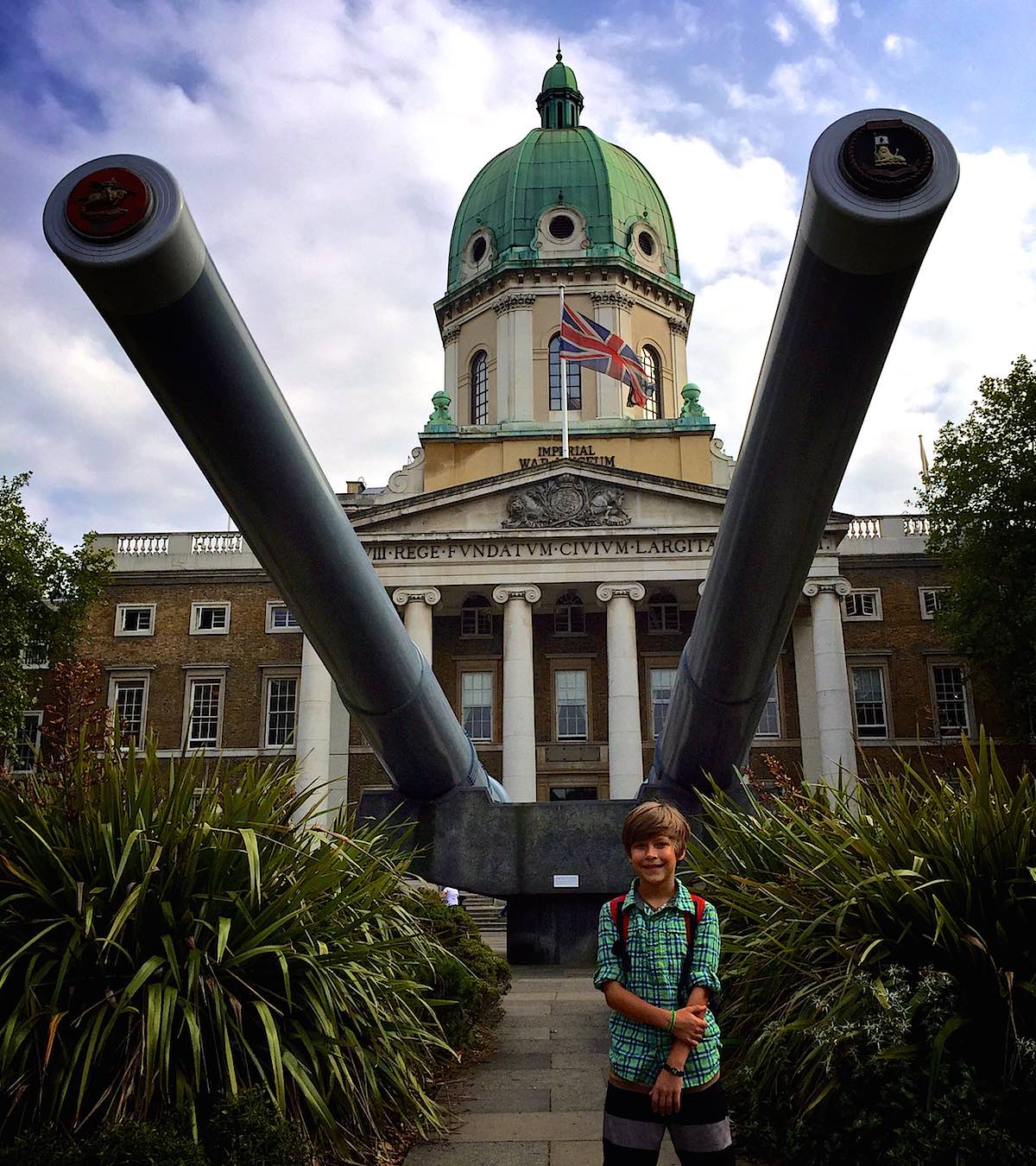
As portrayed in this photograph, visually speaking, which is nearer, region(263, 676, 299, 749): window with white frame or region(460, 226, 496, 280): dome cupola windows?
region(263, 676, 299, 749): window with white frame

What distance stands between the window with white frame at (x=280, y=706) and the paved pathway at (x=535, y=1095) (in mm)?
29353

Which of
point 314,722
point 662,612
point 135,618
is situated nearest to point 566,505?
point 662,612

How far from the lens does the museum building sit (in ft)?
111

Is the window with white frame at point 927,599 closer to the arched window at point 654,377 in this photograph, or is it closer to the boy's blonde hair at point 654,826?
the arched window at point 654,377

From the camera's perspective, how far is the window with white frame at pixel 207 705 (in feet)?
120

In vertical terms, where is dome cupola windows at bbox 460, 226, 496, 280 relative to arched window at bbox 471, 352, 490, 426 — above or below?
above

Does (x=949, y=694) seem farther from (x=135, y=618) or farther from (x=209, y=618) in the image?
(x=135, y=618)

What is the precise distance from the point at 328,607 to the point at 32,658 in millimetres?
27787

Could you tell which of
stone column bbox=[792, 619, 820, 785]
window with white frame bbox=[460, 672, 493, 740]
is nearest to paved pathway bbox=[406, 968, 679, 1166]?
stone column bbox=[792, 619, 820, 785]

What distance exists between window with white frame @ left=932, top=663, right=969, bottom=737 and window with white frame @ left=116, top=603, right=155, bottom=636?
2547 cm

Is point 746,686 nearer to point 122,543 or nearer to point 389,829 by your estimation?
point 389,829

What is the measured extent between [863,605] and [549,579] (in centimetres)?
1063

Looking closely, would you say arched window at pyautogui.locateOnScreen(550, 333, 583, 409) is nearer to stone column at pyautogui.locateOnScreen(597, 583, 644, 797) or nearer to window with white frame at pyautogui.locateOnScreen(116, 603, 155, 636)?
stone column at pyautogui.locateOnScreen(597, 583, 644, 797)

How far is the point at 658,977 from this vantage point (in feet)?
10.3
